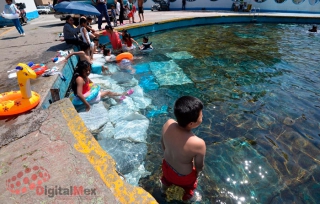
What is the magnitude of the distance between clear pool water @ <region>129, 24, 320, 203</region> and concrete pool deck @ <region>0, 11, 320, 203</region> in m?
1.09

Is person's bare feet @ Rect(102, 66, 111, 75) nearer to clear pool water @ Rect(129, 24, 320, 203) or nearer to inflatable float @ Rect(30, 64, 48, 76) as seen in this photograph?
clear pool water @ Rect(129, 24, 320, 203)

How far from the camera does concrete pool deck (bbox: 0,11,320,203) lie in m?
2.13

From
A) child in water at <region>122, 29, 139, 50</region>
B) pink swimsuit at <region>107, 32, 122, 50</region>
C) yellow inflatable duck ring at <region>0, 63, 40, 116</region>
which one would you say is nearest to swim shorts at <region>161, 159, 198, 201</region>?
yellow inflatable duck ring at <region>0, 63, 40, 116</region>

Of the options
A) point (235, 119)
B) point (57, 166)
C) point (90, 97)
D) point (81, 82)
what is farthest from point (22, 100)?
point (235, 119)

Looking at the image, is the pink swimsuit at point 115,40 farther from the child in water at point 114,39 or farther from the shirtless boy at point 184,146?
the shirtless boy at point 184,146

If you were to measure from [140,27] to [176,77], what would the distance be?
324 inches

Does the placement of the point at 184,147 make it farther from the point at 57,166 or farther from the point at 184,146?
the point at 57,166

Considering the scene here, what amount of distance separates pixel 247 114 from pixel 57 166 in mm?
4477

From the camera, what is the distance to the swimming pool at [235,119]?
3.28 metres

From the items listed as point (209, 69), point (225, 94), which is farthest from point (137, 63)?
point (225, 94)

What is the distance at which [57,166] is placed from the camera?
246 cm

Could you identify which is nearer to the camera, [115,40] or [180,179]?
[180,179]

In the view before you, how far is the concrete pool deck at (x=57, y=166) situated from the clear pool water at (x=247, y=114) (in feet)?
3.57

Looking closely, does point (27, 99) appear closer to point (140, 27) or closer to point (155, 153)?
point (155, 153)
